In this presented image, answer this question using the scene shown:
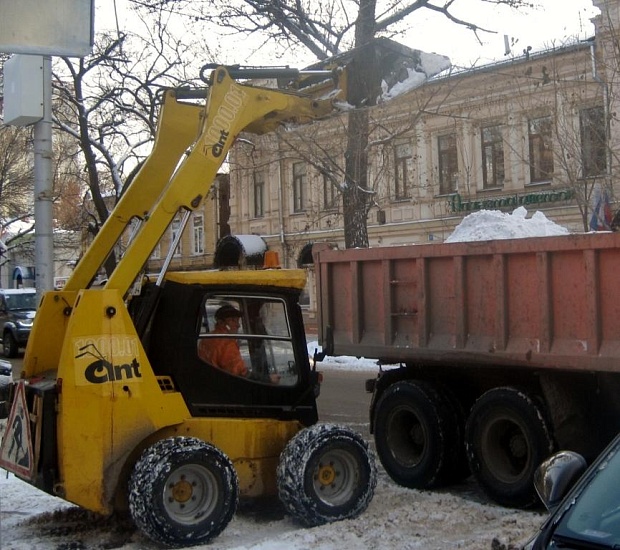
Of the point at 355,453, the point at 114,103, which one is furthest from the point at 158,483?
the point at 114,103

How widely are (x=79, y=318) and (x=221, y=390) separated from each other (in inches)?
50.1

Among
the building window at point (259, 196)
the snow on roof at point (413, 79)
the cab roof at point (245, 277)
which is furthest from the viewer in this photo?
the building window at point (259, 196)

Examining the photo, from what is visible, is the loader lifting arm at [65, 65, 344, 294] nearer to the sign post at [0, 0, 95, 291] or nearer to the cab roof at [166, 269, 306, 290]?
the cab roof at [166, 269, 306, 290]

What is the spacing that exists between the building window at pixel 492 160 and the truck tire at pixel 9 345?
49.0 feet

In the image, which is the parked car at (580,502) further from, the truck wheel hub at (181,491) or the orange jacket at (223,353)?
the orange jacket at (223,353)

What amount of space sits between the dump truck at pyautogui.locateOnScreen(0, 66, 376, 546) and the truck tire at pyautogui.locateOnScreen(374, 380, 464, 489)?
118 cm

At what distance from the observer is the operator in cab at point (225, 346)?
6.52 metres

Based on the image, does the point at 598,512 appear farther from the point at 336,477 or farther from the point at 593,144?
the point at 593,144

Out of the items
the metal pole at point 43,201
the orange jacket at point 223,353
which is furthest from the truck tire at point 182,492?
the metal pole at point 43,201

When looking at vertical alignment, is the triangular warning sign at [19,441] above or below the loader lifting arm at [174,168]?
below

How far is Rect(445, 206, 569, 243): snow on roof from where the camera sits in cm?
863

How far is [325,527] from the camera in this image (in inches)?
245

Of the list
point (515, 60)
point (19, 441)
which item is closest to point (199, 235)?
point (515, 60)

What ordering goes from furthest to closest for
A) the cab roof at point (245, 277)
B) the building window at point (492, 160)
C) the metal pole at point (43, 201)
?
the building window at point (492, 160)
the metal pole at point (43, 201)
the cab roof at point (245, 277)
